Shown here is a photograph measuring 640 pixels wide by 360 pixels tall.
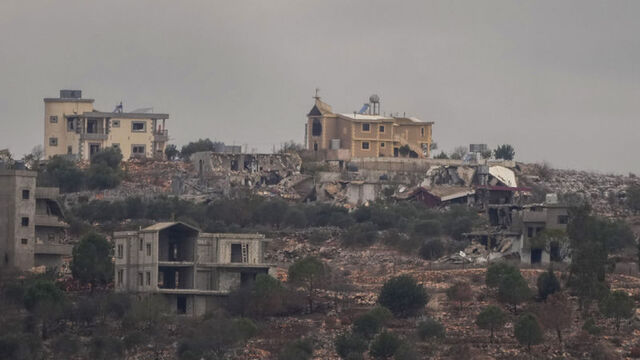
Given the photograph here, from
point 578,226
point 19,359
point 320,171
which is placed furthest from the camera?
point 320,171

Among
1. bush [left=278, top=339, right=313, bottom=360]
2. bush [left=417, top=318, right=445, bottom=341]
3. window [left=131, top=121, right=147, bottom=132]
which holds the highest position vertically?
window [left=131, top=121, right=147, bottom=132]

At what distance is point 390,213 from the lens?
12850 centimetres

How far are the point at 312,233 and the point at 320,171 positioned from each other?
16280 millimetres

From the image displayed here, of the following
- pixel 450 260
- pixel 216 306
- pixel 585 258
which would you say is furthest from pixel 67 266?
pixel 585 258

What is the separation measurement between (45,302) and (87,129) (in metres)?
48.4

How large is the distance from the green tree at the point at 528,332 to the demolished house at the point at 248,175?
4235 centimetres

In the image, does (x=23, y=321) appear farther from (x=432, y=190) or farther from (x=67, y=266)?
(x=432, y=190)

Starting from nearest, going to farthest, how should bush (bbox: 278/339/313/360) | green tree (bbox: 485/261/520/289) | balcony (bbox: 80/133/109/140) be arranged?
bush (bbox: 278/339/313/360) → green tree (bbox: 485/261/520/289) → balcony (bbox: 80/133/109/140)

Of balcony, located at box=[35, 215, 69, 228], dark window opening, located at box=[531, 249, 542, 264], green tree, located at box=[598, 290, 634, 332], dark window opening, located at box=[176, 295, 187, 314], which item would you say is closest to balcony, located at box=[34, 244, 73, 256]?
balcony, located at box=[35, 215, 69, 228]

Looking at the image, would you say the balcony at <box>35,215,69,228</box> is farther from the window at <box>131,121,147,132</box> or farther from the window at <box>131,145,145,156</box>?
the window at <box>131,121,147,132</box>

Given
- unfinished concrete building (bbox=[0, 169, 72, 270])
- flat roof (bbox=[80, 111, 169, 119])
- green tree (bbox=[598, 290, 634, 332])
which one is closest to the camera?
green tree (bbox=[598, 290, 634, 332])

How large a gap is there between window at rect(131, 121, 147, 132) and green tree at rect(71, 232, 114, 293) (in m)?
38.6

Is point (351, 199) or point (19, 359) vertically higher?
point (351, 199)

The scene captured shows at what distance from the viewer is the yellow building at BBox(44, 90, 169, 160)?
145 metres
